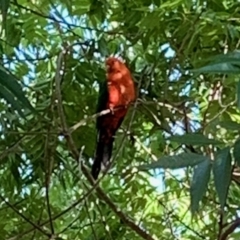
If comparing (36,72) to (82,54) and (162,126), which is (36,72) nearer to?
(82,54)

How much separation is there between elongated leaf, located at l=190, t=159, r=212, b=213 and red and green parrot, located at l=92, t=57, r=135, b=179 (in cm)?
150

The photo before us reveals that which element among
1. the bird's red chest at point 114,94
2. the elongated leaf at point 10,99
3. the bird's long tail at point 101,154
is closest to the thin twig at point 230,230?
the bird's long tail at point 101,154

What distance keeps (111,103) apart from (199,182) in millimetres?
1819

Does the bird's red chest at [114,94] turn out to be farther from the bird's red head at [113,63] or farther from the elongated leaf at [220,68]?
the elongated leaf at [220,68]

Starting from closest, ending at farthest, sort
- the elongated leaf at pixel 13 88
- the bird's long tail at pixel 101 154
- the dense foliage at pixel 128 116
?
the elongated leaf at pixel 13 88, the dense foliage at pixel 128 116, the bird's long tail at pixel 101 154

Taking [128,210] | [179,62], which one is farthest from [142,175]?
[179,62]

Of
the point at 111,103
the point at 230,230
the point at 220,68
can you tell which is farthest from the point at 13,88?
the point at 111,103

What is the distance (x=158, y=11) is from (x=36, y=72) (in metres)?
0.73

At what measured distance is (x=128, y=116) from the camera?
268 centimetres

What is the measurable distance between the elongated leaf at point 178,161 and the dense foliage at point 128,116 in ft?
2.86

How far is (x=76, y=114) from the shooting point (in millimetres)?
2293

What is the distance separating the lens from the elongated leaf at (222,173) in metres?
0.79

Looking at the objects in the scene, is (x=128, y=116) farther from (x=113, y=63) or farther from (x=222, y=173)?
(x=222, y=173)

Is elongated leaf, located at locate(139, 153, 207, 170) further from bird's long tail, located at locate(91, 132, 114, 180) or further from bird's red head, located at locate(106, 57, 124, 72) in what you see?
bird's red head, located at locate(106, 57, 124, 72)
